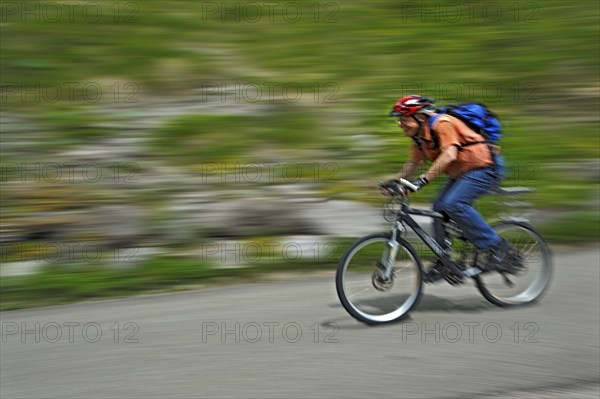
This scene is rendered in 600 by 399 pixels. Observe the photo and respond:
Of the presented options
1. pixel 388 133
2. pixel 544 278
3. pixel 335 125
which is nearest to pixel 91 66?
pixel 335 125

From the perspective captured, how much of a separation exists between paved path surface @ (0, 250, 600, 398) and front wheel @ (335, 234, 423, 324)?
130mm

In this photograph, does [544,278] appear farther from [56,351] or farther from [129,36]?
[129,36]

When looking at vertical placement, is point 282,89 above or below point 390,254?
above

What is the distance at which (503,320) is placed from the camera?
6.66 meters

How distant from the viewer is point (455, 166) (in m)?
6.82

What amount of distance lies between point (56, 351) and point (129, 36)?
22.3 ft

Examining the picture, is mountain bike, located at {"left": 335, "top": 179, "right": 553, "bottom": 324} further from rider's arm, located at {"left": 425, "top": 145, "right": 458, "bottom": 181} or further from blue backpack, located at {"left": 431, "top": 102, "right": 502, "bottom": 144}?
blue backpack, located at {"left": 431, "top": 102, "right": 502, "bottom": 144}

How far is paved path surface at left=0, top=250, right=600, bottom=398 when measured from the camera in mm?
5461

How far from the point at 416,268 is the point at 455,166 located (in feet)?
2.91

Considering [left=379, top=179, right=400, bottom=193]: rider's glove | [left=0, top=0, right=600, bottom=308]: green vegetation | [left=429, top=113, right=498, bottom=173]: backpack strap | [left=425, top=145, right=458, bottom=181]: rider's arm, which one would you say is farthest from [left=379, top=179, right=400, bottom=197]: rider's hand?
[left=0, top=0, right=600, bottom=308]: green vegetation

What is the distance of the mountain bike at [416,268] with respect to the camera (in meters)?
6.63

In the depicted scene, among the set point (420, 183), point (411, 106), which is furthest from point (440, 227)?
point (411, 106)

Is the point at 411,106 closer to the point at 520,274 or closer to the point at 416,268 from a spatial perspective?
the point at 416,268

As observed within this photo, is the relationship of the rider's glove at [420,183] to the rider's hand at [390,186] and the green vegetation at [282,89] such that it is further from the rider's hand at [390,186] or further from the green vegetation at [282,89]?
the green vegetation at [282,89]
